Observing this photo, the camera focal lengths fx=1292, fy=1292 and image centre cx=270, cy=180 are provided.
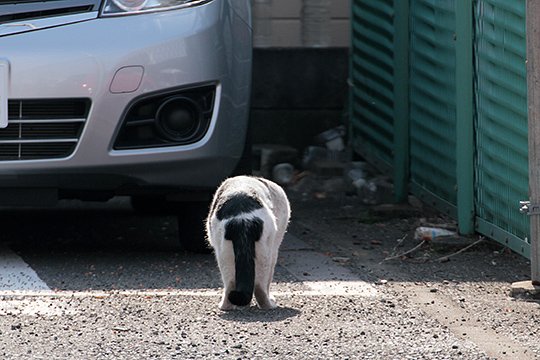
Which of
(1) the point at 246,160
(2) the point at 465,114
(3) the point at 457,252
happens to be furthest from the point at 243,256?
Result: (2) the point at 465,114

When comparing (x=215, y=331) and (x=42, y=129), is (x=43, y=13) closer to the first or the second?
(x=42, y=129)

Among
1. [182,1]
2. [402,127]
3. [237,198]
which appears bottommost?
[402,127]

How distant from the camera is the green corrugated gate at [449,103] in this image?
22.0 ft

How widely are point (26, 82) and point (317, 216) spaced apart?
8.72 feet

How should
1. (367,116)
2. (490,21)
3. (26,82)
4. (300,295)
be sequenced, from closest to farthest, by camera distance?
(300,295) < (26,82) < (490,21) < (367,116)

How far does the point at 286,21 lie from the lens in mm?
10273

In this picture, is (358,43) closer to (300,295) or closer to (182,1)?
(182,1)

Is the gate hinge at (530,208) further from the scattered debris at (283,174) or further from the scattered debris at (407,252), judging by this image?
the scattered debris at (283,174)

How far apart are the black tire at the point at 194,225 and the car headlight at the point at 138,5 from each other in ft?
3.38

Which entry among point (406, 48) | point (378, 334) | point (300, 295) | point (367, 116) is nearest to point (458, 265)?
point (300, 295)

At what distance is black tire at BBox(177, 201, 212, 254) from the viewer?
6754 millimetres

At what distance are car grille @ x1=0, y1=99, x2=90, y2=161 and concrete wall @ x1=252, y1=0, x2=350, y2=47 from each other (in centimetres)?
404

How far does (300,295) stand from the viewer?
5.86 m

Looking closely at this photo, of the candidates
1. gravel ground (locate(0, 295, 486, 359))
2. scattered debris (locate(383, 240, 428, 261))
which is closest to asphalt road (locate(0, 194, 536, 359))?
gravel ground (locate(0, 295, 486, 359))
